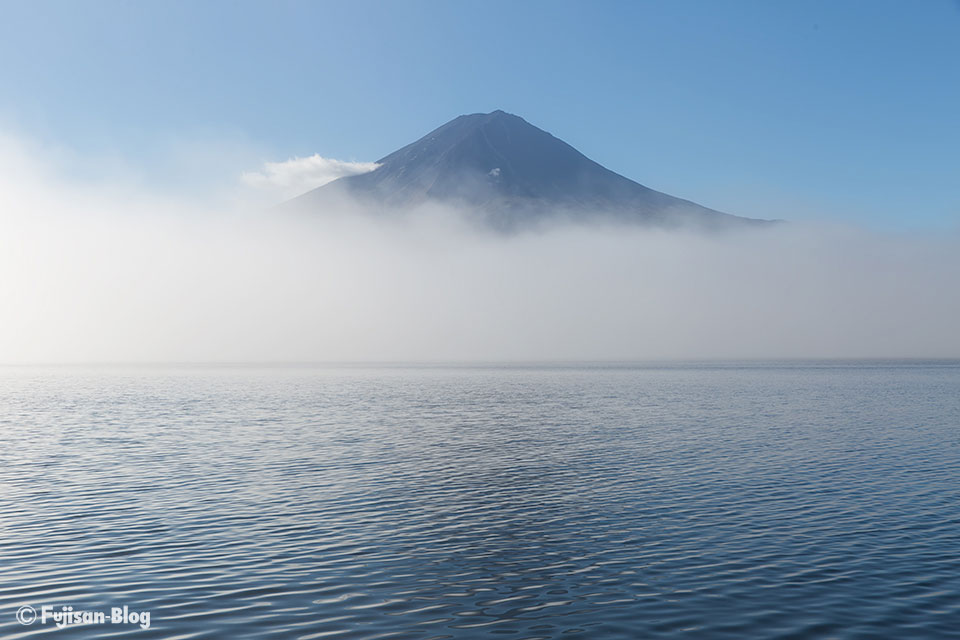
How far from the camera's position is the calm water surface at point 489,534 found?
17.5m

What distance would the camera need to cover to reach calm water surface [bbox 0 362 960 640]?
17484mm

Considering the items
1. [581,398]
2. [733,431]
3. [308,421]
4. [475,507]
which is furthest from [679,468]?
[581,398]

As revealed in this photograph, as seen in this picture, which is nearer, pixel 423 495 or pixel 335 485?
pixel 423 495

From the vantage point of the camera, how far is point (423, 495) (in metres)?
33.3

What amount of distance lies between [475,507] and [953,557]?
53.9ft

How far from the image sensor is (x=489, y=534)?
26078 millimetres

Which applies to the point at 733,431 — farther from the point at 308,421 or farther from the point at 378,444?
the point at 308,421

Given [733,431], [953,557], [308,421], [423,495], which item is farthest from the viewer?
[308,421]

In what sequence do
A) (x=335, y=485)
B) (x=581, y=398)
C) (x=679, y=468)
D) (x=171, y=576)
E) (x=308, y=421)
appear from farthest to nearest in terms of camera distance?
(x=581, y=398) < (x=308, y=421) < (x=679, y=468) < (x=335, y=485) < (x=171, y=576)

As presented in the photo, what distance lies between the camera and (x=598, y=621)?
17156 millimetres

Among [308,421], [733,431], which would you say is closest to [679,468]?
[733,431]

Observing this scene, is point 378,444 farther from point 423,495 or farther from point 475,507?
point 475,507

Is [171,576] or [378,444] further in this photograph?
[378,444]

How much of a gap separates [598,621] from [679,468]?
24.7 meters
